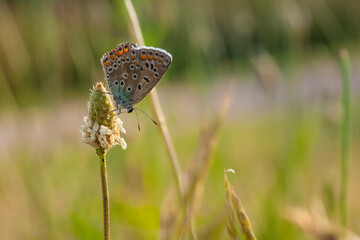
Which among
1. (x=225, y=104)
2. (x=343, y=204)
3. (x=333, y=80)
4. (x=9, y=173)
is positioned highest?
(x=225, y=104)

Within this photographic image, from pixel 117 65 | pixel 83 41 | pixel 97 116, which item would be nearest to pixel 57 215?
pixel 83 41

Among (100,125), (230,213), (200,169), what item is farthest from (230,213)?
(200,169)

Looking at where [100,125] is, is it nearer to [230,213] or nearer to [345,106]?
[230,213]

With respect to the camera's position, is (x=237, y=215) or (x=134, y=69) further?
(x=134, y=69)

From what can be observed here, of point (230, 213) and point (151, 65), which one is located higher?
point (151, 65)

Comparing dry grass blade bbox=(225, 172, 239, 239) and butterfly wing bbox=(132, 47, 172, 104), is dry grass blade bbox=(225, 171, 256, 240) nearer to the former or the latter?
dry grass blade bbox=(225, 172, 239, 239)

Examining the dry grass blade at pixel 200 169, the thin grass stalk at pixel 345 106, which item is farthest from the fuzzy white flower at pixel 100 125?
the thin grass stalk at pixel 345 106

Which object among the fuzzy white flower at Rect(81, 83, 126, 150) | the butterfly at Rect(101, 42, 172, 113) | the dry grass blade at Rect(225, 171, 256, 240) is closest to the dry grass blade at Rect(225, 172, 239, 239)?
the dry grass blade at Rect(225, 171, 256, 240)

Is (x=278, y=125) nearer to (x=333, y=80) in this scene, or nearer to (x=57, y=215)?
(x=57, y=215)

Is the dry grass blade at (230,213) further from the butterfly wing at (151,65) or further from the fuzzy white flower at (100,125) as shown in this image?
the butterfly wing at (151,65)
